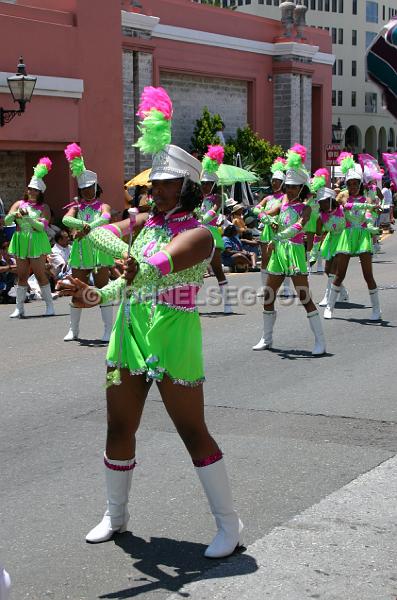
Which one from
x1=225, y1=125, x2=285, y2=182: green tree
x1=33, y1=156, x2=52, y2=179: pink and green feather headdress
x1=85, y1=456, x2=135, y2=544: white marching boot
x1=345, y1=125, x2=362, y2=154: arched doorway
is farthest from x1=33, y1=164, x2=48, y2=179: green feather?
x1=345, y1=125, x2=362, y2=154: arched doorway

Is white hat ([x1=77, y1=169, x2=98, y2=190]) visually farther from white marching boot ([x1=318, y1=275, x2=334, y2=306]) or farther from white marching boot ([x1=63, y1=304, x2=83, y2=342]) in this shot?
white marching boot ([x1=318, y1=275, x2=334, y2=306])

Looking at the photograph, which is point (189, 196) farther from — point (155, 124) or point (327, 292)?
point (327, 292)

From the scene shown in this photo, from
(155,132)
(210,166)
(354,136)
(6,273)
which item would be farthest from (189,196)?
(354,136)

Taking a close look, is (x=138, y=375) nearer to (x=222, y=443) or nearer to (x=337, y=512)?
(x=337, y=512)

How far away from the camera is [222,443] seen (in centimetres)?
675

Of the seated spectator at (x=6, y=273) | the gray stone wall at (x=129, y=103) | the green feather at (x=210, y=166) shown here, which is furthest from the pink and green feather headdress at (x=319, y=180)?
the gray stone wall at (x=129, y=103)

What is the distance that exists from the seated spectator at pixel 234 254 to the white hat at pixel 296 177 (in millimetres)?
9837

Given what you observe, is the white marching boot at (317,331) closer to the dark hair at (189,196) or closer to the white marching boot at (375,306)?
the white marching boot at (375,306)

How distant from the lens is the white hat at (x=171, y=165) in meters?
4.70

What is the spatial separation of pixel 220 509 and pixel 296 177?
5.95 meters

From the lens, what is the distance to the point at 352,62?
78.6 metres

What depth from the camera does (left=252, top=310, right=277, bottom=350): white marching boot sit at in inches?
409

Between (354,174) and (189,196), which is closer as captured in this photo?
(189,196)

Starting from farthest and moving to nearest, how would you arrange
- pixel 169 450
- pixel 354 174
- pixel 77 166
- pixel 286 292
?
pixel 286 292, pixel 354 174, pixel 77 166, pixel 169 450
